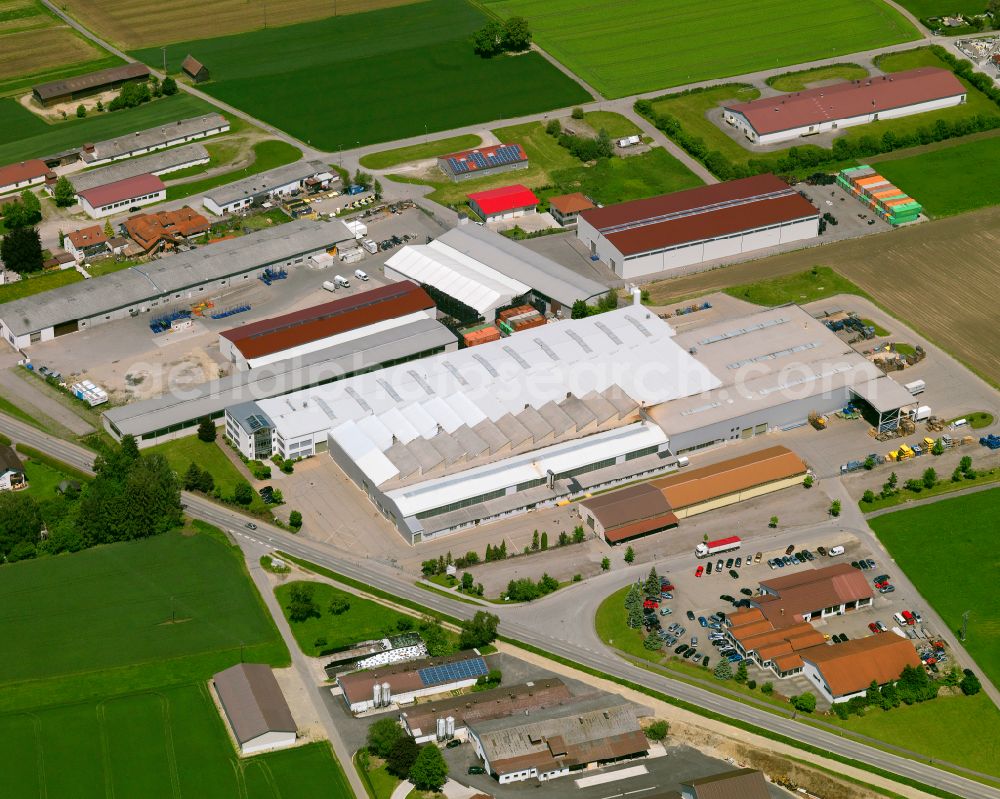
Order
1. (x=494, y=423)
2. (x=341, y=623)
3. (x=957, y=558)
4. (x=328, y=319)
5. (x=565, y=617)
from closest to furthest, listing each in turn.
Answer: (x=341, y=623) → (x=565, y=617) → (x=957, y=558) → (x=494, y=423) → (x=328, y=319)

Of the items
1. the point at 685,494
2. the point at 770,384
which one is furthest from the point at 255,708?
the point at 770,384

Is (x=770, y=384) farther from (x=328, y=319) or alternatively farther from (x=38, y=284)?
(x=38, y=284)

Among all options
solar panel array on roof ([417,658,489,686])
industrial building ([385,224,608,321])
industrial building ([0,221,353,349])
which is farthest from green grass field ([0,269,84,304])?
solar panel array on roof ([417,658,489,686])

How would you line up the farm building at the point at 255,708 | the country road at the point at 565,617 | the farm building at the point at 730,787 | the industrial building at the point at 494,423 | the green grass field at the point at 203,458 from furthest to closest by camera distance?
the green grass field at the point at 203,458 → the industrial building at the point at 494,423 → the country road at the point at 565,617 → the farm building at the point at 255,708 → the farm building at the point at 730,787

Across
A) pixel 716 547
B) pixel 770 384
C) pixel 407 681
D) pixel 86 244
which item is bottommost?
pixel 86 244

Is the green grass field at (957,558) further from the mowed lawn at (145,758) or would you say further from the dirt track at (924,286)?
the mowed lawn at (145,758)

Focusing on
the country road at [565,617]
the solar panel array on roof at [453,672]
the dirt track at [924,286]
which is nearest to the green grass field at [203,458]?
the country road at [565,617]

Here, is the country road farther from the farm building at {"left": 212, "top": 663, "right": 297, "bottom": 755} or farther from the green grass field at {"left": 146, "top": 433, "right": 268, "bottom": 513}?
the farm building at {"left": 212, "top": 663, "right": 297, "bottom": 755}
